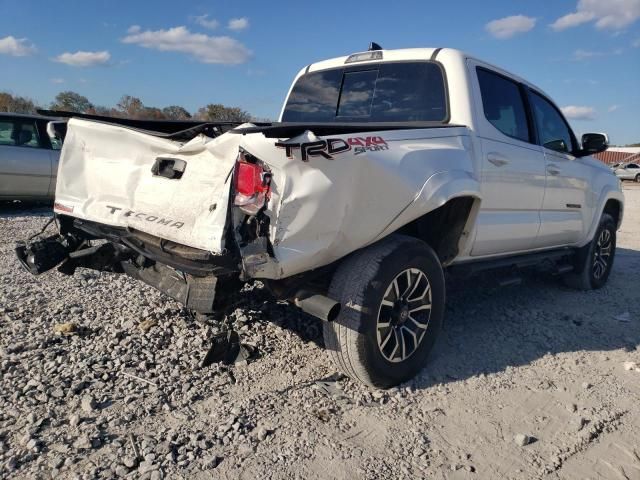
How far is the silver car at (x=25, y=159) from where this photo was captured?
8.70m

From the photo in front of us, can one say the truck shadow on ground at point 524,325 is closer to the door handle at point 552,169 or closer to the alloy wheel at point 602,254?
the alloy wheel at point 602,254

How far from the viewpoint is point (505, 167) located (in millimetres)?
4027

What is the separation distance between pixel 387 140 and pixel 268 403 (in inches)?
64.9

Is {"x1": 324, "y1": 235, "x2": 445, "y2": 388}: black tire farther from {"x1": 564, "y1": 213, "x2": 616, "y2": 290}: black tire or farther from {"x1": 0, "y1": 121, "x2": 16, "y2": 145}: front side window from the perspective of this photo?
{"x1": 0, "y1": 121, "x2": 16, "y2": 145}: front side window

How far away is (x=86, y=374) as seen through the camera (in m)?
3.19

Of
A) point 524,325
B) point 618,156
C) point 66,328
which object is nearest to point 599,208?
point 524,325

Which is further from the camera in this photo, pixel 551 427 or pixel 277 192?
pixel 551 427

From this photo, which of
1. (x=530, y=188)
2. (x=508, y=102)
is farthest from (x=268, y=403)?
(x=508, y=102)

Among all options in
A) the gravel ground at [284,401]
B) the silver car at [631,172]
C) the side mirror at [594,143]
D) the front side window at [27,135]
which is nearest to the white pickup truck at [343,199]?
the gravel ground at [284,401]

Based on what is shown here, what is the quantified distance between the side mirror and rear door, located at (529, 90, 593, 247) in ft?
0.47

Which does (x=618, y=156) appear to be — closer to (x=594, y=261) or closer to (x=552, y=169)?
(x=594, y=261)

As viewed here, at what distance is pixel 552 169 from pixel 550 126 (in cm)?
61

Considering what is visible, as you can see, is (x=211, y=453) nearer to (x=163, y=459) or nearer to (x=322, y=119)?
(x=163, y=459)

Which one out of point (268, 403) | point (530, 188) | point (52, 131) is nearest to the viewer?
point (268, 403)
